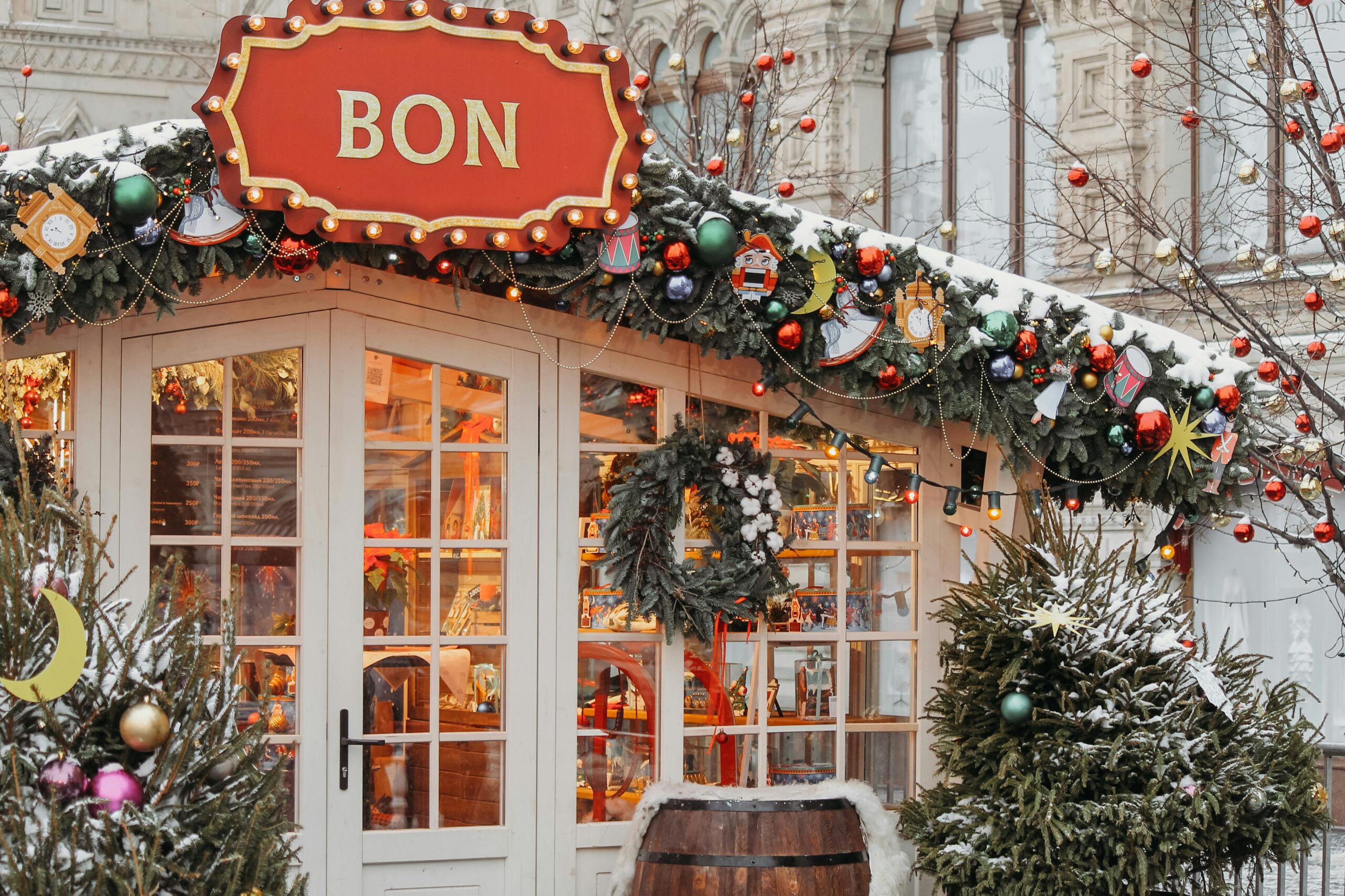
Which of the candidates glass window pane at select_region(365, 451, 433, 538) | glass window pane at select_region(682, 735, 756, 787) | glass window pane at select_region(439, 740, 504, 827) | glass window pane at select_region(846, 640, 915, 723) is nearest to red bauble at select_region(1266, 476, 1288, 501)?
glass window pane at select_region(846, 640, 915, 723)

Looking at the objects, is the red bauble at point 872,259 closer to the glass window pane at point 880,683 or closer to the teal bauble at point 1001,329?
the teal bauble at point 1001,329

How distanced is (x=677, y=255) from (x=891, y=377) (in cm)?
81

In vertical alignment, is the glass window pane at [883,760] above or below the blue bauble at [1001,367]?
below

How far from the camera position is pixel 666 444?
5680 mm

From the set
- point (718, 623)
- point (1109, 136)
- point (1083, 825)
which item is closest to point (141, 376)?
point (718, 623)

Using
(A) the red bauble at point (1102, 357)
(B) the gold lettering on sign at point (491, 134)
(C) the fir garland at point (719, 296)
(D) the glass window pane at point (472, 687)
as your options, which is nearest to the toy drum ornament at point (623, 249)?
(C) the fir garland at point (719, 296)

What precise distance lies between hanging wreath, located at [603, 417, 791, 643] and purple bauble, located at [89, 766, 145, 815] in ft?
7.16

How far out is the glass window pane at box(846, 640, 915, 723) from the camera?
5.95m

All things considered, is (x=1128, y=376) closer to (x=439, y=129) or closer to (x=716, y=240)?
(x=716, y=240)

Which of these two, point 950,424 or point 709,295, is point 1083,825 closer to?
point 950,424

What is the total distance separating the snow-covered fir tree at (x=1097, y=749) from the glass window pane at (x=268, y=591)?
2.14 m

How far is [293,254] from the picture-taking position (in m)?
5.03

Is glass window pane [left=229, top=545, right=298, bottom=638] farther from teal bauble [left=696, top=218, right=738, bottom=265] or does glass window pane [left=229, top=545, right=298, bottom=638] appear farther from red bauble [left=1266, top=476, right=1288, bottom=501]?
red bauble [left=1266, top=476, right=1288, bottom=501]

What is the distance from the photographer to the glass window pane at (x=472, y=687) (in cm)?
566
